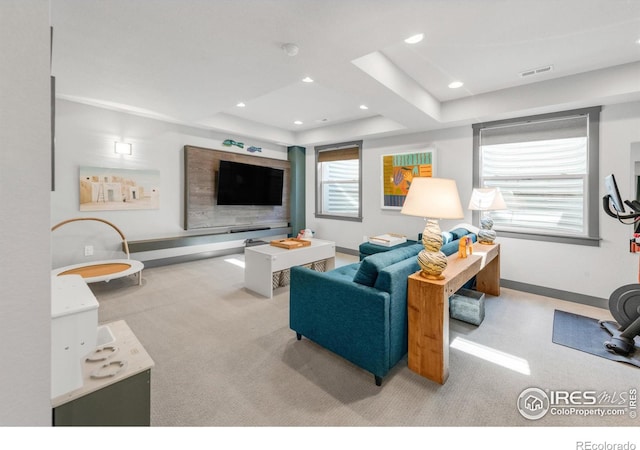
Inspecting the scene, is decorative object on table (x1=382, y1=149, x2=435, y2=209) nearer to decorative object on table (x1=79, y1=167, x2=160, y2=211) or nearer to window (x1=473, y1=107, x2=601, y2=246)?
window (x1=473, y1=107, x2=601, y2=246)

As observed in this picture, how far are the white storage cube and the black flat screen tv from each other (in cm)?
432

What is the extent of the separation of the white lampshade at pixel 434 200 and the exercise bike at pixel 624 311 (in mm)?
1547

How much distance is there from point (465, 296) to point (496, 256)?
1042mm

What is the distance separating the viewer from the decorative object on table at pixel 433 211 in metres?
1.90

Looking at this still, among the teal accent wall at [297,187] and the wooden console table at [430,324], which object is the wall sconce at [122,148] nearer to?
the teal accent wall at [297,187]

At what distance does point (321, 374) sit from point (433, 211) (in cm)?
139

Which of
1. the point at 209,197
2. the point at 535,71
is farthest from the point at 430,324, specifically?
the point at 209,197

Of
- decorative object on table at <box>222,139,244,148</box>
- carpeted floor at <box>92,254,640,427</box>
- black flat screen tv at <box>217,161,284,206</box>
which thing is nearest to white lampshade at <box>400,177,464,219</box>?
carpeted floor at <box>92,254,640,427</box>

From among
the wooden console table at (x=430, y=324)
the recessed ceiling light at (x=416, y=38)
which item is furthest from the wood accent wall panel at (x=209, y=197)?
the wooden console table at (x=430, y=324)

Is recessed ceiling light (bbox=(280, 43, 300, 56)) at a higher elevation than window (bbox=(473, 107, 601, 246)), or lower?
higher

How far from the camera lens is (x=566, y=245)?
3.38 meters

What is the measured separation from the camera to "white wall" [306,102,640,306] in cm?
302

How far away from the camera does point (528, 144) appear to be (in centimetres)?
363
